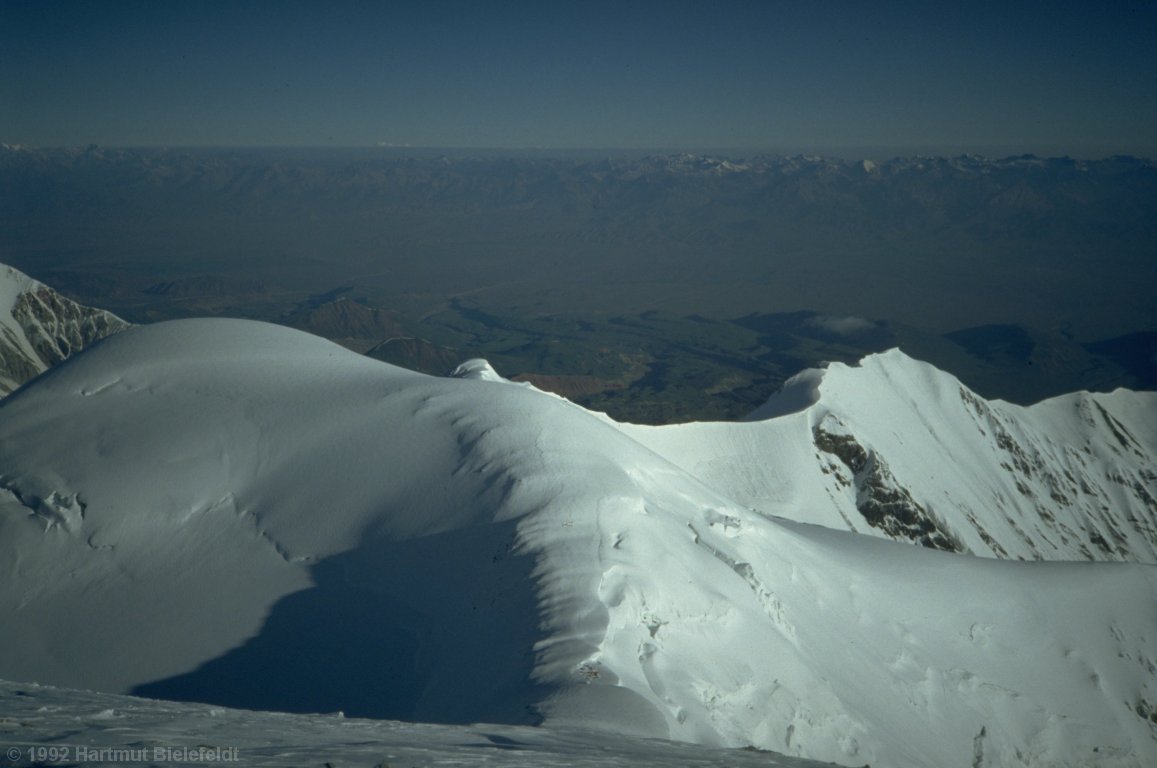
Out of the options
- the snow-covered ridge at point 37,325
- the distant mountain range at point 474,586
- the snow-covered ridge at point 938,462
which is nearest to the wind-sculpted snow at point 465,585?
the distant mountain range at point 474,586

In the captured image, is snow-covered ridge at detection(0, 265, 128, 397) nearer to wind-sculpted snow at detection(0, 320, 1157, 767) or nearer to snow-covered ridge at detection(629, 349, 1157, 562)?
wind-sculpted snow at detection(0, 320, 1157, 767)

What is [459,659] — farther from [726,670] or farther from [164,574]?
[164,574]

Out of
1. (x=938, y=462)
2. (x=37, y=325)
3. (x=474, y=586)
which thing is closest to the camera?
(x=474, y=586)

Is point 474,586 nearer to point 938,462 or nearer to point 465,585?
point 465,585

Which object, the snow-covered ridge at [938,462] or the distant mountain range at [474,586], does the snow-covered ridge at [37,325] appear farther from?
the snow-covered ridge at [938,462]

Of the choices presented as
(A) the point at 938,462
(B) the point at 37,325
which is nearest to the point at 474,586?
(A) the point at 938,462
